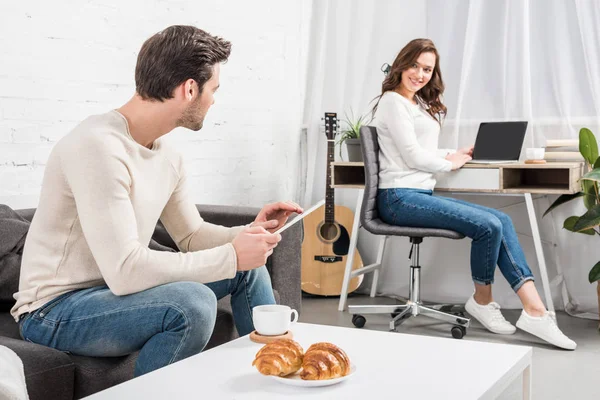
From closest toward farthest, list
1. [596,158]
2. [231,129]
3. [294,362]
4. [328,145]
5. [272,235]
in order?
[294,362], [272,235], [596,158], [231,129], [328,145]

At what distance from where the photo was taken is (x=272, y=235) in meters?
1.70

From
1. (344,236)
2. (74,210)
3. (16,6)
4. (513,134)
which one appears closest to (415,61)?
(513,134)

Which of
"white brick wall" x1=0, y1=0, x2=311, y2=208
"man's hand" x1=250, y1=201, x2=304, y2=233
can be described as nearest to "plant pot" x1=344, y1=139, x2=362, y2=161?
"white brick wall" x1=0, y1=0, x2=311, y2=208

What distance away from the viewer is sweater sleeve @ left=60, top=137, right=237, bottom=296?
1.61 meters

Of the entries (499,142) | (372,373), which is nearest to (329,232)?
(499,142)

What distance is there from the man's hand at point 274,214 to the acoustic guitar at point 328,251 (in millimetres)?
2013

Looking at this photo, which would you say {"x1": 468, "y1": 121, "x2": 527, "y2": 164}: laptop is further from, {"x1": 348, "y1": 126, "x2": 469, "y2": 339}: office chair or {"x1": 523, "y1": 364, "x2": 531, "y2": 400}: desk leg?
{"x1": 523, "y1": 364, "x2": 531, "y2": 400}: desk leg

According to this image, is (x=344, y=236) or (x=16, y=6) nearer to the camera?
(x=16, y=6)

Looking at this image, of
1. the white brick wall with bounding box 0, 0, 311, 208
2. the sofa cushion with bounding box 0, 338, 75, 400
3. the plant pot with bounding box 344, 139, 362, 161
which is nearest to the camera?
the sofa cushion with bounding box 0, 338, 75, 400

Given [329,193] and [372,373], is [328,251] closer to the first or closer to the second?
[329,193]

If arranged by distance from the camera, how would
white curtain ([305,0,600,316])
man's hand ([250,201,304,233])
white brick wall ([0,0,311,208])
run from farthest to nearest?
white curtain ([305,0,600,316]) < white brick wall ([0,0,311,208]) < man's hand ([250,201,304,233])

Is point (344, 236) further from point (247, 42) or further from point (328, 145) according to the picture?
point (247, 42)

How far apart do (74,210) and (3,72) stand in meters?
1.05

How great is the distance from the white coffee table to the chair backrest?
61.9 inches
